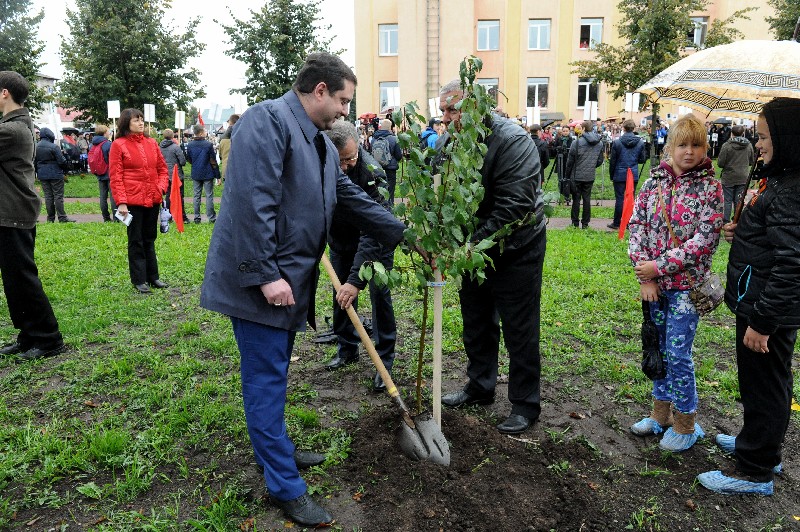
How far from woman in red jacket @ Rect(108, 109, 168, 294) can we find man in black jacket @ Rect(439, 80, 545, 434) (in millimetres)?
4587

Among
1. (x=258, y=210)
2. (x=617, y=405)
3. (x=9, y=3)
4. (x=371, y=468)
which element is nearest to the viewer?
(x=258, y=210)

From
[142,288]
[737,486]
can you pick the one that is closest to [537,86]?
[142,288]

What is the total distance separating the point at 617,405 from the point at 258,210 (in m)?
3.02

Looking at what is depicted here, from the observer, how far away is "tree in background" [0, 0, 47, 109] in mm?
22188

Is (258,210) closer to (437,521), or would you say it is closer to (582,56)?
(437,521)

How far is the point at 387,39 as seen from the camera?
35.7 meters

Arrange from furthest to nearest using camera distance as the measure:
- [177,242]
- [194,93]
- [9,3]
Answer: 1. [194,93]
2. [9,3]
3. [177,242]

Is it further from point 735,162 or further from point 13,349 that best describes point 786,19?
point 13,349

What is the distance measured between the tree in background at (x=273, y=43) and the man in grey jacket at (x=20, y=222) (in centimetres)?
1846

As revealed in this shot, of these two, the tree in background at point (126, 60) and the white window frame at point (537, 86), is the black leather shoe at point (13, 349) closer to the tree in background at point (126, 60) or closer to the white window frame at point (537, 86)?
the tree in background at point (126, 60)

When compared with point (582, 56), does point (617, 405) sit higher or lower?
lower

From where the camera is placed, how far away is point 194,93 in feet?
81.9

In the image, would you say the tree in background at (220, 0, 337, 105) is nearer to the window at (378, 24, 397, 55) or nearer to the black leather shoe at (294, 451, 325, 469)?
the window at (378, 24, 397, 55)

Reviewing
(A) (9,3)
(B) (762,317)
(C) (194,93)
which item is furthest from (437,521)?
(A) (9,3)
